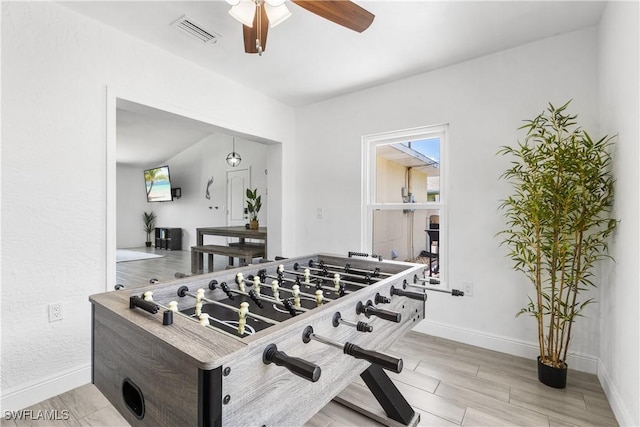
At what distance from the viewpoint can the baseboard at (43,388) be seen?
1.74m

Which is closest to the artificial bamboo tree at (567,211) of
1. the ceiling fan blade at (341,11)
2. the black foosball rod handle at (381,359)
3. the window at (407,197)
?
the window at (407,197)

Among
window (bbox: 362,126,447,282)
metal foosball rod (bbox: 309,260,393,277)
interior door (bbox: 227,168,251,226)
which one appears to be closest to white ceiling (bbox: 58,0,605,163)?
window (bbox: 362,126,447,282)

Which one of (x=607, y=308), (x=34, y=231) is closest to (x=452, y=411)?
(x=607, y=308)

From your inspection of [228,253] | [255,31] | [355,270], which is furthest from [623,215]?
[228,253]

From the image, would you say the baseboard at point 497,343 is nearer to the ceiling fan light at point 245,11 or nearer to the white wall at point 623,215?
the white wall at point 623,215

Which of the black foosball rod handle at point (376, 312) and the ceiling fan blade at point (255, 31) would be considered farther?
the ceiling fan blade at point (255, 31)

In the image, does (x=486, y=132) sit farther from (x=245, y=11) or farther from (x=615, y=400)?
(x=245, y=11)

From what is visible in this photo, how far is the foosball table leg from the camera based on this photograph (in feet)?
5.12

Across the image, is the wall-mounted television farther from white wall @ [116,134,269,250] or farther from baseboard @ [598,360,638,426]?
baseboard @ [598,360,638,426]

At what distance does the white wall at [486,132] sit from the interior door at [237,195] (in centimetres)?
393

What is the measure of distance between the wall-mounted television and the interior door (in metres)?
2.05

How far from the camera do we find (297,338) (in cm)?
91

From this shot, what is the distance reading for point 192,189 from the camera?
309 inches

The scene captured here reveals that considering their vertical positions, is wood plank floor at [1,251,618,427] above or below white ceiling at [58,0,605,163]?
below
